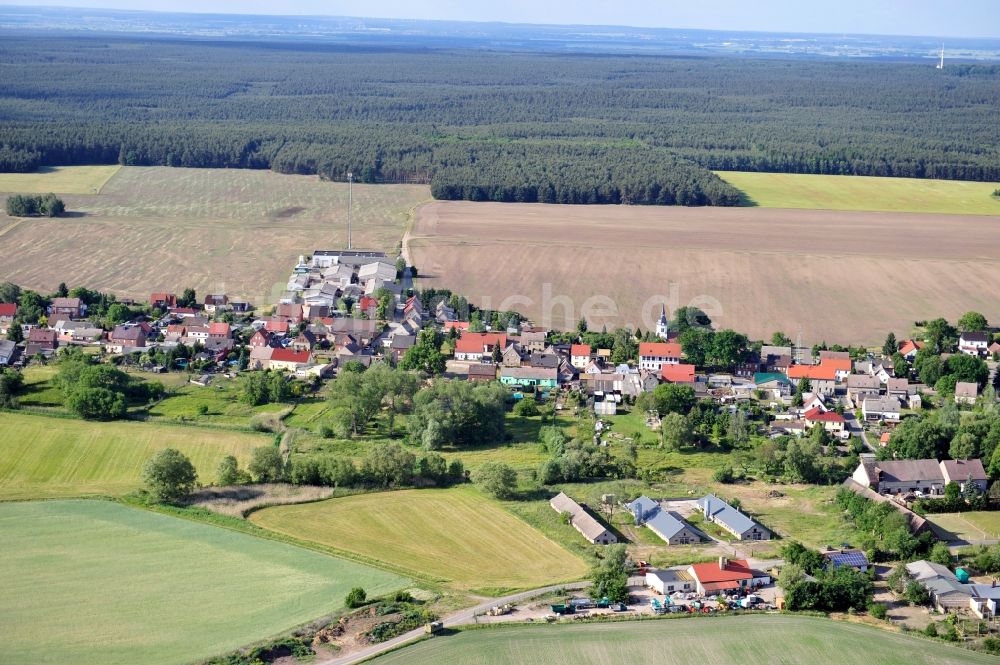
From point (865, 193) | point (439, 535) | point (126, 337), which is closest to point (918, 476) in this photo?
point (439, 535)

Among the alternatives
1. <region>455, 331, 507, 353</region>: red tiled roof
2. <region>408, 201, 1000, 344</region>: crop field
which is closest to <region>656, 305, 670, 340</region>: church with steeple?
<region>408, 201, 1000, 344</region>: crop field

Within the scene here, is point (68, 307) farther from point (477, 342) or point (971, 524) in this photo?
point (971, 524)

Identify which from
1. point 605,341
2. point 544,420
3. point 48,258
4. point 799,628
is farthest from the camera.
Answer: point 48,258

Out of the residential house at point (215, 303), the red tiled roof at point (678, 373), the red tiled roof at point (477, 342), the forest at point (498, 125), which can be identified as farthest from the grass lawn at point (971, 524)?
the forest at point (498, 125)

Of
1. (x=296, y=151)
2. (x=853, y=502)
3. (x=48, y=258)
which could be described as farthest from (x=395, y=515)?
(x=296, y=151)

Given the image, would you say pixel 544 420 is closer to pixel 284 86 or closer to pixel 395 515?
pixel 395 515

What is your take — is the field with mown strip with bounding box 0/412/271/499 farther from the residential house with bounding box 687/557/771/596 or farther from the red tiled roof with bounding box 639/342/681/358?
the red tiled roof with bounding box 639/342/681/358
